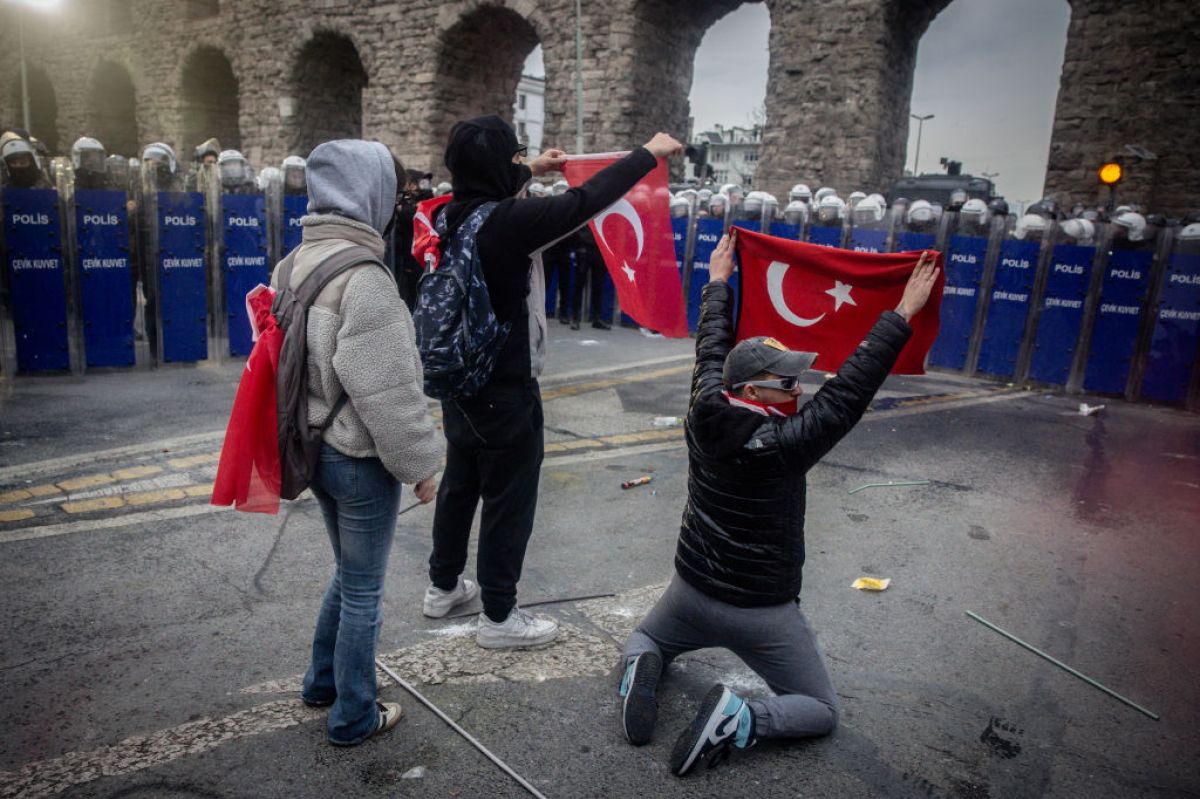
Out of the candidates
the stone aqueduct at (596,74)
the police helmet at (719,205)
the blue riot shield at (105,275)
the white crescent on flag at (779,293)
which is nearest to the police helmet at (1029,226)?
the police helmet at (719,205)

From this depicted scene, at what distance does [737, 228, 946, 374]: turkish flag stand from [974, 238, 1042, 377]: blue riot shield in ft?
25.6

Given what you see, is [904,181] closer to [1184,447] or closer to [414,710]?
[1184,447]

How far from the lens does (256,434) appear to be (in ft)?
8.02

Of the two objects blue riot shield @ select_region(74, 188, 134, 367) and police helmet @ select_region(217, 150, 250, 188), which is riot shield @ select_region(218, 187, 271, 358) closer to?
police helmet @ select_region(217, 150, 250, 188)

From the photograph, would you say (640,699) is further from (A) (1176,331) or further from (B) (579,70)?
(B) (579,70)

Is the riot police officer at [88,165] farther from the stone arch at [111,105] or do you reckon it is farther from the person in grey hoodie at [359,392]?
the stone arch at [111,105]

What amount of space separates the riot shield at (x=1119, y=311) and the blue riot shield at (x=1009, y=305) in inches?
31.5

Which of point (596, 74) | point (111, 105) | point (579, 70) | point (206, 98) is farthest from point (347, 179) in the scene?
point (111, 105)

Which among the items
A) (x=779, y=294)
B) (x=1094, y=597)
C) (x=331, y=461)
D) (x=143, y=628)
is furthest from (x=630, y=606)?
(x=1094, y=597)

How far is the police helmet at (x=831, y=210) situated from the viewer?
37.1 ft

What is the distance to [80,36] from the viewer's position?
89.0 feet

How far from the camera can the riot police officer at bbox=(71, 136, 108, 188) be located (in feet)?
27.2

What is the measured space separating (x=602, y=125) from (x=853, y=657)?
53.2 feet

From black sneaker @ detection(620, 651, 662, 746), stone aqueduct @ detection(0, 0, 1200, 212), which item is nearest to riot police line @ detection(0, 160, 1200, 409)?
stone aqueduct @ detection(0, 0, 1200, 212)
